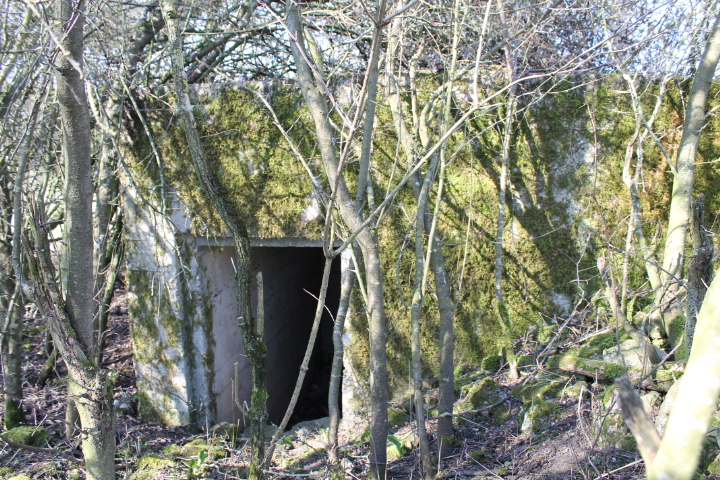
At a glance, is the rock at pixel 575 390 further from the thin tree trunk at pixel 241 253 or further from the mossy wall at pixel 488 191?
the thin tree trunk at pixel 241 253

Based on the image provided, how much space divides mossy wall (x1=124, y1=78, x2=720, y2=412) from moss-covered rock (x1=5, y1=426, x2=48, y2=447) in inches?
77.8

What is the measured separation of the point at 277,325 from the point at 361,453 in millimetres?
2600

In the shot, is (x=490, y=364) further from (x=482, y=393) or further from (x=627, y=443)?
(x=627, y=443)

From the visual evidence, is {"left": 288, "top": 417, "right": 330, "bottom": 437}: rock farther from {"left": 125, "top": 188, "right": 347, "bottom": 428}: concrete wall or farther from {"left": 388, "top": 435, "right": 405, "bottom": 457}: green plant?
{"left": 388, "top": 435, "right": 405, "bottom": 457}: green plant

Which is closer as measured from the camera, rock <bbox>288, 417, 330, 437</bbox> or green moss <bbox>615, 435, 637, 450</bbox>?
green moss <bbox>615, 435, 637, 450</bbox>

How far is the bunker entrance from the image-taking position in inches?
207

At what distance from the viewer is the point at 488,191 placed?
3.59 meters

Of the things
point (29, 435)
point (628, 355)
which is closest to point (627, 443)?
point (628, 355)

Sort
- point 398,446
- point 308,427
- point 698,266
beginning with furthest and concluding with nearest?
point 308,427
point 398,446
point 698,266

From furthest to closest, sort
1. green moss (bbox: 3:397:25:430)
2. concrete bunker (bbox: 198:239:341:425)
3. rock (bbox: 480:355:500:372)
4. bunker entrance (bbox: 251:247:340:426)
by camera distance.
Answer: bunker entrance (bbox: 251:247:340:426) → concrete bunker (bbox: 198:239:341:425) → green moss (bbox: 3:397:25:430) → rock (bbox: 480:355:500:372)

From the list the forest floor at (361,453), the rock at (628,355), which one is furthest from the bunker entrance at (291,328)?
the rock at (628,355)

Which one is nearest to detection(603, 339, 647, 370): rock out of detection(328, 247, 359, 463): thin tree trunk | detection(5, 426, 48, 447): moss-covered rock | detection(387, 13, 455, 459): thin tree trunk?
detection(387, 13, 455, 459): thin tree trunk

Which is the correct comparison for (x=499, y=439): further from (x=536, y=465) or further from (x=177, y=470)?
(x=177, y=470)

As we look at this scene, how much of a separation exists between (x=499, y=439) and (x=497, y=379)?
2.13 feet
